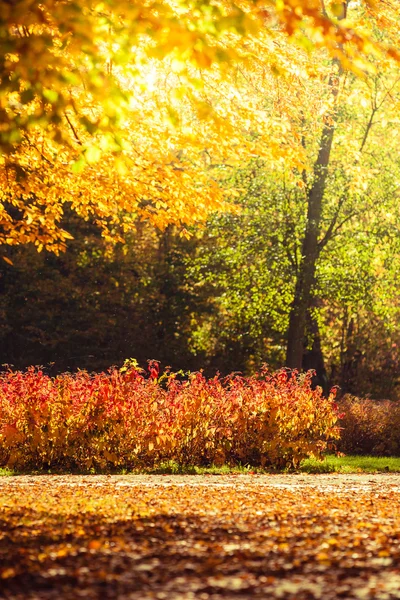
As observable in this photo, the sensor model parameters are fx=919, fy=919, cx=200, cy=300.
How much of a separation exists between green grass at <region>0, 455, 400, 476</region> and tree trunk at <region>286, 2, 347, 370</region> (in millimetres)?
5286

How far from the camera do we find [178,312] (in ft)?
81.0

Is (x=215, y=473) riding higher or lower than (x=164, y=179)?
lower

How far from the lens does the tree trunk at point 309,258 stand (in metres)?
20.9

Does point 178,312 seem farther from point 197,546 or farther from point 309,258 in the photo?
point 197,546

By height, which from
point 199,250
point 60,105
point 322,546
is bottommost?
point 322,546

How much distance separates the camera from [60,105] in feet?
19.5

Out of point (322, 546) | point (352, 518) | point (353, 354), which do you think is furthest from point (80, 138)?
point (353, 354)

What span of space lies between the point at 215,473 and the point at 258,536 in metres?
6.51

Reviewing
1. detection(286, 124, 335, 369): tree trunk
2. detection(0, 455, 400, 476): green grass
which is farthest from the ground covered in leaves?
detection(286, 124, 335, 369): tree trunk

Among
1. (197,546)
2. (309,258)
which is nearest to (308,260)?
(309,258)

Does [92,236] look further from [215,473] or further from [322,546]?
[322,546]

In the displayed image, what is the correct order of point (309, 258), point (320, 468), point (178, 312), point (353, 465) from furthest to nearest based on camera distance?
point (178, 312) < point (309, 258) < point (353, 465) < point (320, 468)

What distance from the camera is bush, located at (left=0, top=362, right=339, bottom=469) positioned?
11.9 m

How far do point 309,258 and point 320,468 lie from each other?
8.85 m
